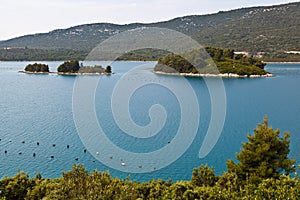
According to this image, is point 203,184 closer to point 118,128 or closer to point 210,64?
point 118,128

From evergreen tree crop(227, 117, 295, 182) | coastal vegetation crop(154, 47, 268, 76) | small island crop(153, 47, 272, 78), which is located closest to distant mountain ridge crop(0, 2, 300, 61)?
coastal vegetation crop(154, 47, 268, 76)

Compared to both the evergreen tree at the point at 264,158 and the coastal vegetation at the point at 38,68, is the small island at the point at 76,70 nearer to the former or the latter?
the coastal vegetation at the point at 38,68

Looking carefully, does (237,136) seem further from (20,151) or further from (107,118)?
(20,151)

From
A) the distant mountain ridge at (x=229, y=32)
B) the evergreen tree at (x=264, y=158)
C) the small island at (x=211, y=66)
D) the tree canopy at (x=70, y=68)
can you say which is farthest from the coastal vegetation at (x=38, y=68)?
the evergreen tree at (x=264, y=158)

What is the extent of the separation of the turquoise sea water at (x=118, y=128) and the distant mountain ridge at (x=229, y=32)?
250 feet

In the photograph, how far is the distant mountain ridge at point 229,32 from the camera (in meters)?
121

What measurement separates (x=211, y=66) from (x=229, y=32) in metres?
75.8

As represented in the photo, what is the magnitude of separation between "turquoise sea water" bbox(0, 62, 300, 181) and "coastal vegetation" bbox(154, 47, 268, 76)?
1884 centimetres

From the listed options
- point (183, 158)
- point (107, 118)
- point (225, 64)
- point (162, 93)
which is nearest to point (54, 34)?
point (225, 64)

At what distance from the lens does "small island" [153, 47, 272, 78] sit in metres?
68.9

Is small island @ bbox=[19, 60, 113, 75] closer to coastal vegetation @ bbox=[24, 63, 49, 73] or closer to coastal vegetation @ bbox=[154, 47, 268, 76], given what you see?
coastal vegetation @ bbox=[24, 63, 49, 73]

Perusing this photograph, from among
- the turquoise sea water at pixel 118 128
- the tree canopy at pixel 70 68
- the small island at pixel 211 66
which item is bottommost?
the turquoise sea water at pixel 118 128

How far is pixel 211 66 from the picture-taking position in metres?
70.6

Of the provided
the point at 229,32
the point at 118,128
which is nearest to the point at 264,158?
the point at 118,128
